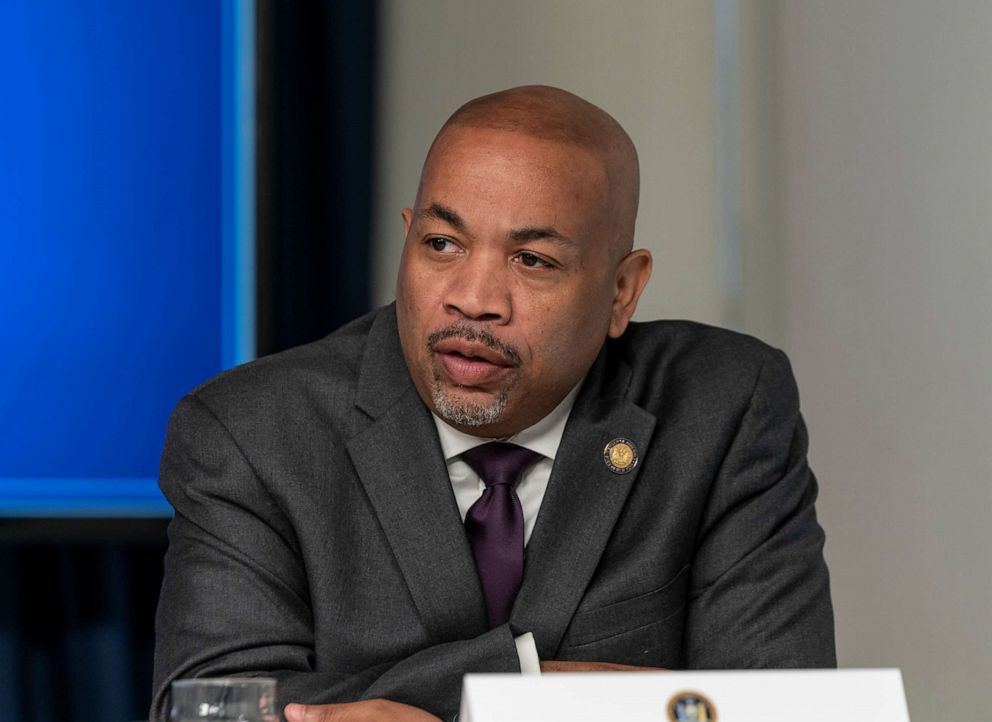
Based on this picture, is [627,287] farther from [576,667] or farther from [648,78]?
[648,78]

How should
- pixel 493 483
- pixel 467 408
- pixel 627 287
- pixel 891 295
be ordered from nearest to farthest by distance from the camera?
pixel 467 408
pixel 493 483
pixel 627 287
pixel 891 295

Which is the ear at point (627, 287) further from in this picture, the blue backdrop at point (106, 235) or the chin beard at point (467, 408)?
the blue backdrop at point (106, 235)

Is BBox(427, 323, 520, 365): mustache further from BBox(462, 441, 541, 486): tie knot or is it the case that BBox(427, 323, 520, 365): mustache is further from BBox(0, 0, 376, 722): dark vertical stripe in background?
BBox(0, 0, 376, 722): dark vertical stripe in background

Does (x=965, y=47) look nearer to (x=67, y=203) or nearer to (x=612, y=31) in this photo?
(x=612, y=31)

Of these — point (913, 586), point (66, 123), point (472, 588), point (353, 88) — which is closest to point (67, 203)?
point (66, 123)

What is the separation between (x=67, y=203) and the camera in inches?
115

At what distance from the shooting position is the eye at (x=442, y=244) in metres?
1.86

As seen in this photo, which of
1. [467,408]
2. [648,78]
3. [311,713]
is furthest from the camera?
[648,78]

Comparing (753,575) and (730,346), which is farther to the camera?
(730,346)

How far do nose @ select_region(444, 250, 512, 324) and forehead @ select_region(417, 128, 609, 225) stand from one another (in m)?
0.07

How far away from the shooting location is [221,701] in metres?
1.11

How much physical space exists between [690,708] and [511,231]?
92cm

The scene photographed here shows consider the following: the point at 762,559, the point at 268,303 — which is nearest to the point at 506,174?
the point at 762,559

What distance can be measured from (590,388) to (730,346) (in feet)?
0.85
